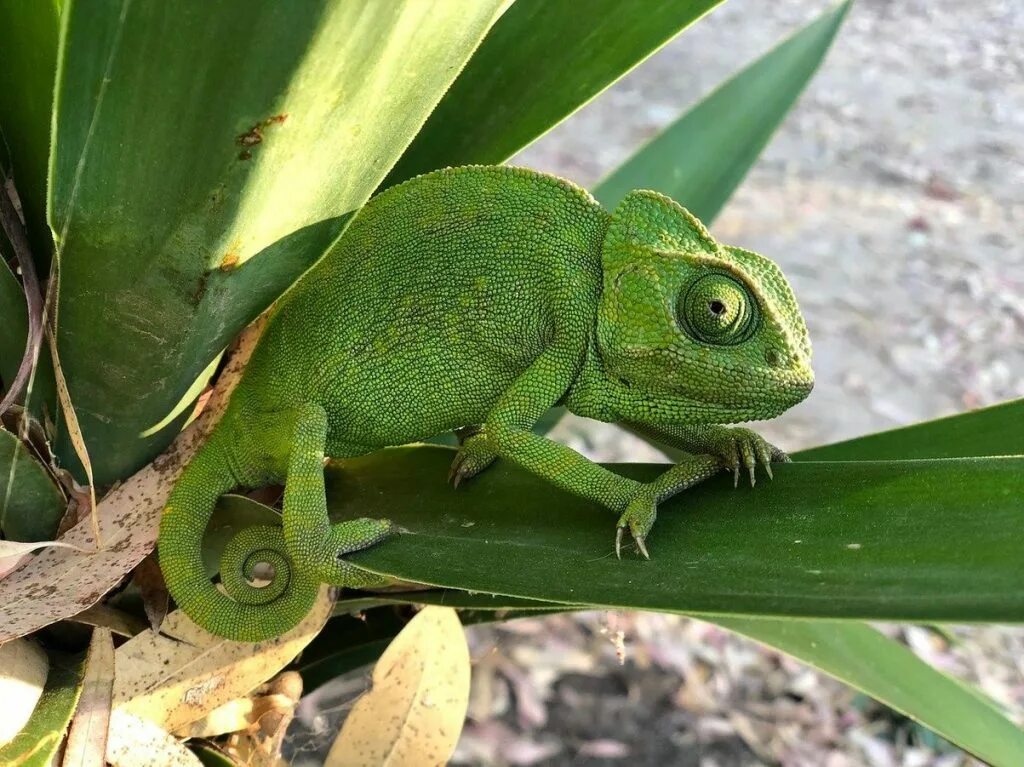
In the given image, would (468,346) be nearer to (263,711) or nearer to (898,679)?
(263,711)

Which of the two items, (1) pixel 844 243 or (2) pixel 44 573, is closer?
(2) pixel 44 573

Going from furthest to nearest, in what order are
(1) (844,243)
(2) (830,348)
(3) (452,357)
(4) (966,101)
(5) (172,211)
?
1. (4) (966,101)
2. (1) (844,243)
3. (2) (830,348)
4. (3) (452,357)
5. (5) (172,211)

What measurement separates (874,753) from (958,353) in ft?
4.60

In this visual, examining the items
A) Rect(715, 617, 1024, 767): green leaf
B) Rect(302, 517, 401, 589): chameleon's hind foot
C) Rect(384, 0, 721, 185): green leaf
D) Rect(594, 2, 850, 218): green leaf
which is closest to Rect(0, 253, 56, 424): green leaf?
Rect(302, 517, 401, 589): chameleon's hind foot

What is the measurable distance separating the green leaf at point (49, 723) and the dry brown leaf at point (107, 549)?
7 centimetres

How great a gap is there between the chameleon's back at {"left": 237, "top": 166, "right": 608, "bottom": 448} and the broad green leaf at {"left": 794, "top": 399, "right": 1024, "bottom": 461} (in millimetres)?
288

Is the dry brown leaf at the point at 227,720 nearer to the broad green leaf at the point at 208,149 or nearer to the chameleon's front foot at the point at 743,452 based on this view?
the broad green leaf at the point at 208,149

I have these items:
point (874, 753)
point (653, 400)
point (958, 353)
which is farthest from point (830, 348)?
point (653, 400)

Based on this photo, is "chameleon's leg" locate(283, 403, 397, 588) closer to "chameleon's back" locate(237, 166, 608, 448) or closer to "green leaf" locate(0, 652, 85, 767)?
"chameleon's back" locate(237, 166, 608, 448)

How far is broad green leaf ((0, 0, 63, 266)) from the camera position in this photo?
0.62 metres

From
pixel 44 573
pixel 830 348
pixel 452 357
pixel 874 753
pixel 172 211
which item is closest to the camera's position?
pixel 172 211

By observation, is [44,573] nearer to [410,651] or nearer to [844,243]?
[410,651]

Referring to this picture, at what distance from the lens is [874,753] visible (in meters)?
1.66

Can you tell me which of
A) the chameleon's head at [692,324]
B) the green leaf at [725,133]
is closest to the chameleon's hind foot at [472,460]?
the chameleon's head at [692,324]
